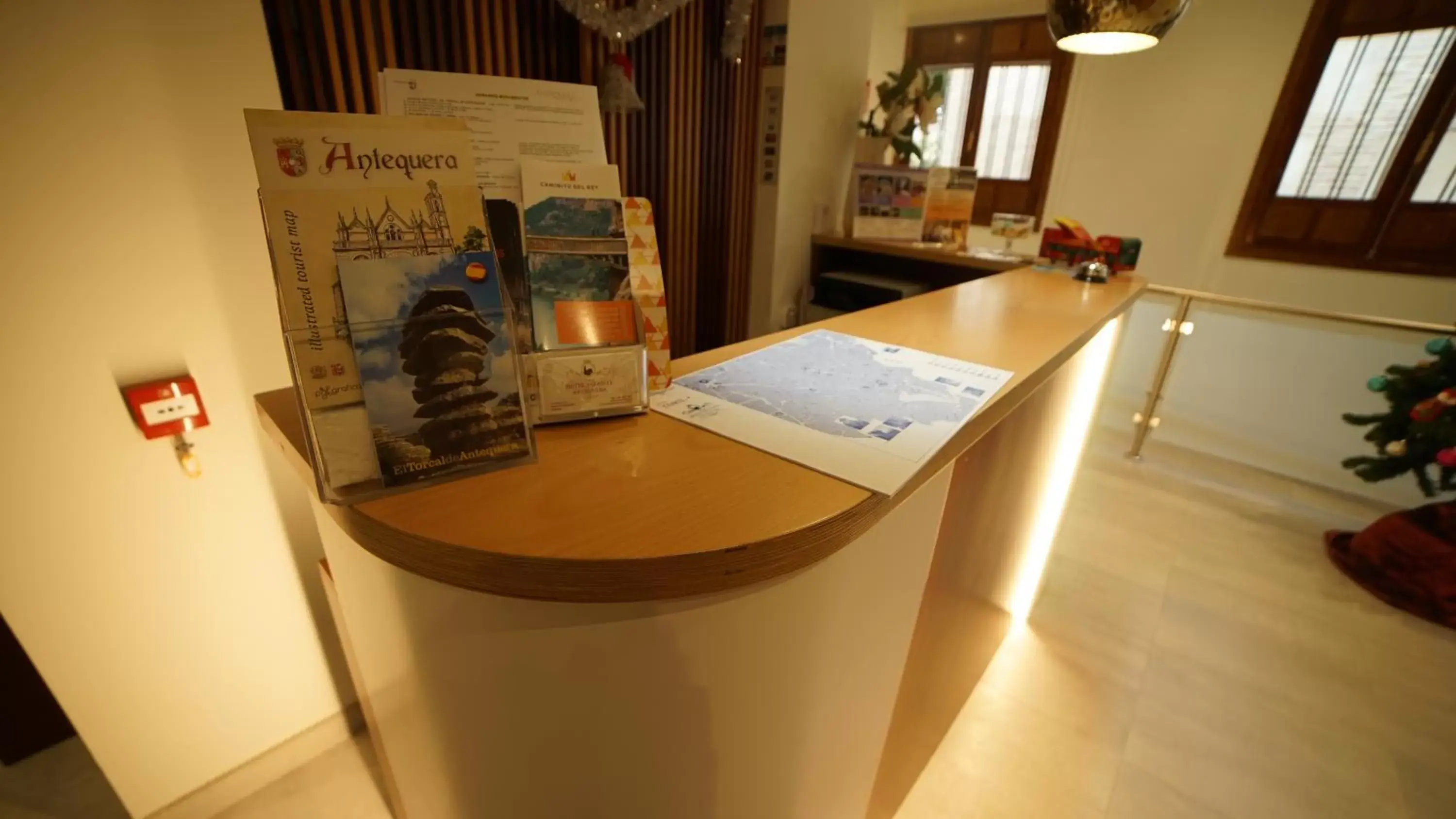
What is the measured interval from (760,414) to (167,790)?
1.57 m

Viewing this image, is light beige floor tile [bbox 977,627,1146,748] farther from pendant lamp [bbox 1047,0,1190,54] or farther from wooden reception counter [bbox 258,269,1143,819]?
pendant lamp [bbox 1047,0,1190,54]

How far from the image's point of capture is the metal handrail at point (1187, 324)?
2371 millimetres

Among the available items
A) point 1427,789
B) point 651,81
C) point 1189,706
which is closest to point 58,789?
point 651,81

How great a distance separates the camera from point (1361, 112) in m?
3.27

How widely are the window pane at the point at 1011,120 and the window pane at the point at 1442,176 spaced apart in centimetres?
203

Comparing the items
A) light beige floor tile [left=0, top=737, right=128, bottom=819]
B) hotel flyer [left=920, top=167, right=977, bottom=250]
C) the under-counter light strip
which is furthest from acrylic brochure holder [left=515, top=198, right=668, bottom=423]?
hotel flyer [left=920, top=167, right=977, bottom=250]

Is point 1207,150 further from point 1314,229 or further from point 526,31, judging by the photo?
point 526,31

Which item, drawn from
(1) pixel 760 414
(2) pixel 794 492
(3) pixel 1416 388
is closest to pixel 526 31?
(1) pixel 760 414

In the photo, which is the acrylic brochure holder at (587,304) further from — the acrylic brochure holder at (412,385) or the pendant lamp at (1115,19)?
the pendant lamp at (1115,19)

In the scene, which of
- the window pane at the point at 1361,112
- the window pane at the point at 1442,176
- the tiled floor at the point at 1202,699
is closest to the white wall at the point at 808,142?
the tiled floor at the point at 1202,699

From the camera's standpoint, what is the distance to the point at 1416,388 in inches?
86.5

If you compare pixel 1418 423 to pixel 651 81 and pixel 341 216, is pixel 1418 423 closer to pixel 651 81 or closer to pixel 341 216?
pixel 651 81

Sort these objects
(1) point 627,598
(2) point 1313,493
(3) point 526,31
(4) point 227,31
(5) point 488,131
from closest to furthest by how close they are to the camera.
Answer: (1) point 627,598 → (5) point 488,131 → (4) point 227,31 → (3) point 526,31 → (2) point 1313,493

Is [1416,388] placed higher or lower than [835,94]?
lower
